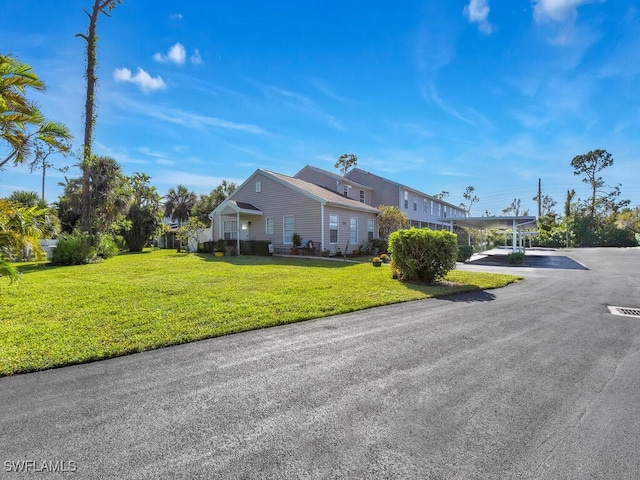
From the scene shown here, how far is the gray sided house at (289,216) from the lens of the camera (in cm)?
1880

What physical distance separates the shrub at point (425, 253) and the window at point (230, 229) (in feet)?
48.1

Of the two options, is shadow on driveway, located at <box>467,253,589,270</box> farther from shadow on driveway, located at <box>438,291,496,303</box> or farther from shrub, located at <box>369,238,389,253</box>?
shadow on driveway, located at <box>438,291,496,303</box>

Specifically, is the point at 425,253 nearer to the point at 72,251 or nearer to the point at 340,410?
the point at 340,410

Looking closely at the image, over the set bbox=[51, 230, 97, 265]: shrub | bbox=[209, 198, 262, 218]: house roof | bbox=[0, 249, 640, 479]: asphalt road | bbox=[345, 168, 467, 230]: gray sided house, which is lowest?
bbox=[0, 249, 640, 479]: asphalt road

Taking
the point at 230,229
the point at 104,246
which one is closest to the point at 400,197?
the point at 230,229

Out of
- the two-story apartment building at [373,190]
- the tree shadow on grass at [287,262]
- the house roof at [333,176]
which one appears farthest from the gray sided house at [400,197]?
the tree shadow on grass at [287,262]

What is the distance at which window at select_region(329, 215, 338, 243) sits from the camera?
19047 millimetres

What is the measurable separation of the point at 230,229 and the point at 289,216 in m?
5.00

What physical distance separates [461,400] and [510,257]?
60.8ft

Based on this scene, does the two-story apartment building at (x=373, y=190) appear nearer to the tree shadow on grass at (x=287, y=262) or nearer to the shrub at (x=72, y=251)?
the tree shadow on grass at (x=287, y=262)

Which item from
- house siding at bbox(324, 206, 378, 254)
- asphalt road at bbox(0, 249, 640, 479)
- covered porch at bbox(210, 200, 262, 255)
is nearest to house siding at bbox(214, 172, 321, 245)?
covered porch at bbox(210, 200, 262, 255)

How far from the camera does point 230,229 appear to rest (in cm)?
2200

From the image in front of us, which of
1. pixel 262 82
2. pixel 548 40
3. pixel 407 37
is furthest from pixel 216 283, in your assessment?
pixel 548 40

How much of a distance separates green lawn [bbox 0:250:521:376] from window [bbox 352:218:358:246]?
10234 mm
